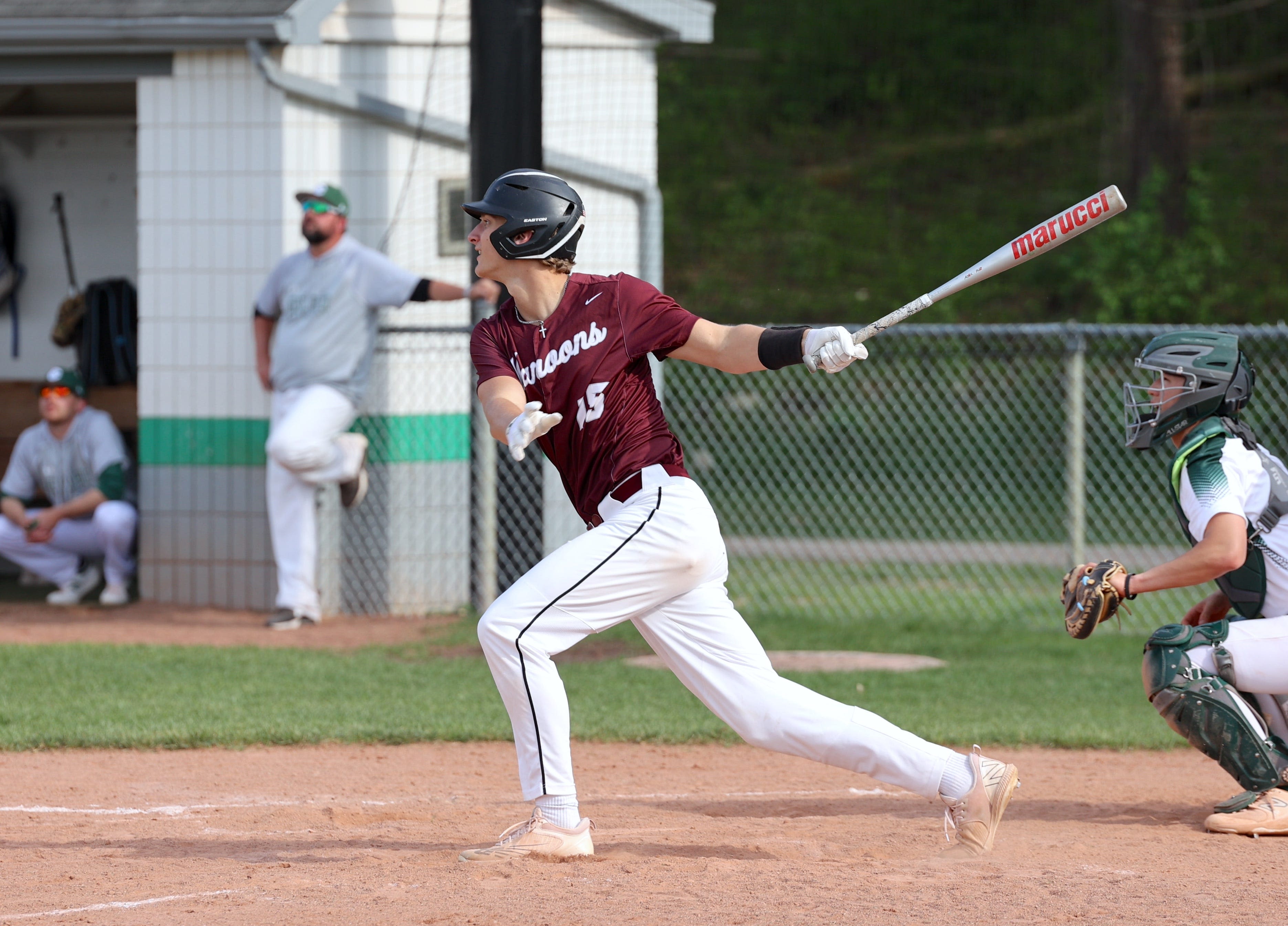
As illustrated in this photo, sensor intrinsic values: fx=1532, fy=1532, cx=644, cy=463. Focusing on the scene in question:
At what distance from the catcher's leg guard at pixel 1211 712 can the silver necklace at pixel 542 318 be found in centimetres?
214

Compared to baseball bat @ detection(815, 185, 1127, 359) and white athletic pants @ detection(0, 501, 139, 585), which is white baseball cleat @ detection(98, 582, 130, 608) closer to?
white athletic pants @ detection(0, 501, 139, 585)

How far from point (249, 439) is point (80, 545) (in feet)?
4.59

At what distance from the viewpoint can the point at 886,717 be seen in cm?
660

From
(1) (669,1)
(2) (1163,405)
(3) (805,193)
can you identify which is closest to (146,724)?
(2) (1163,405)

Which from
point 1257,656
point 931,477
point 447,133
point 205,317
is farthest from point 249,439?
point 931,477

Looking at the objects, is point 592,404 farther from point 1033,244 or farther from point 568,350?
point 1033,244

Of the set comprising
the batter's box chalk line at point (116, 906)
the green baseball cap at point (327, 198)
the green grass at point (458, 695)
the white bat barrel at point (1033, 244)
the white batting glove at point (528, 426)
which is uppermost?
the green baseball cap at point (327, 198)

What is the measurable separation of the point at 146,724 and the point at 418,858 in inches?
97.5

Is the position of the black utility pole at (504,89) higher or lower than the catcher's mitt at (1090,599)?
higher

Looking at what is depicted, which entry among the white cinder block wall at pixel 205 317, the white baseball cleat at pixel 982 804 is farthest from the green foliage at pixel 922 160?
the white baseball cleat at pixel 982 804

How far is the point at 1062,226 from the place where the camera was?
4340 millimetres

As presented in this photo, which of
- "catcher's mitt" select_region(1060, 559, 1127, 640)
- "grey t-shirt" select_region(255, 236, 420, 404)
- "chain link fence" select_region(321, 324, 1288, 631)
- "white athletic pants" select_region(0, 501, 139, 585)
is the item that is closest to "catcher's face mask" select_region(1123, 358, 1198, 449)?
"catcher's mitt" select_region(1060, 559, 1127, 640)

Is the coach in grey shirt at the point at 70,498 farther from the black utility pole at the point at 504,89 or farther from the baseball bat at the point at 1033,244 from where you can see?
the baseball bat at the point at 1033,244

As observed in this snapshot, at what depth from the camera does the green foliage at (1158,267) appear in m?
17.2
